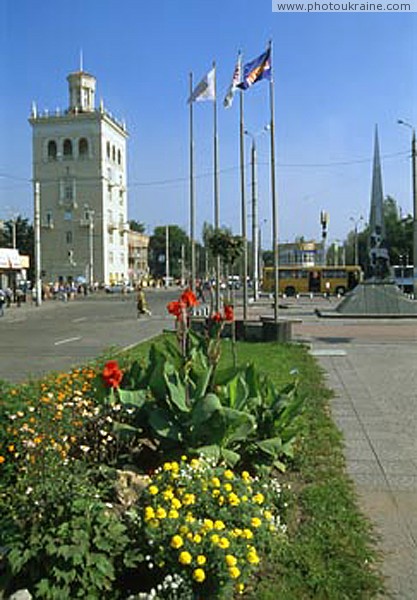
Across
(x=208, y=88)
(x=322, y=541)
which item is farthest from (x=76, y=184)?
(x=322, y=541)

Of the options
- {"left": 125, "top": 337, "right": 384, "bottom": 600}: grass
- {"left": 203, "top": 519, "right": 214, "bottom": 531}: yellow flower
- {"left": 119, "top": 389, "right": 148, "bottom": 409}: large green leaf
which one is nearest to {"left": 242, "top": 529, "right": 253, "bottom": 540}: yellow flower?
{"left": 203, "top": 519, "right": 214, "bottom": 531}: yellow flower

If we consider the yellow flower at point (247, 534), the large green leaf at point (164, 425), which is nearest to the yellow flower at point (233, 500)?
the yellow flower at point (247, 534)

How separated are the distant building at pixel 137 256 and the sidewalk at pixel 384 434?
4065 inches

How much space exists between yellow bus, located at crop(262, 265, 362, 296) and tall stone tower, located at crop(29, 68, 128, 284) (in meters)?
37.9

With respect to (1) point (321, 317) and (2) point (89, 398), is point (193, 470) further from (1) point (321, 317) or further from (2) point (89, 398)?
(1) point (321, 317)

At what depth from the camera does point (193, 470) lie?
4102mm

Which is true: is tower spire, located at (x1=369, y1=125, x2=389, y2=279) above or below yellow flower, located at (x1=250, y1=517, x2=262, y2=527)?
above

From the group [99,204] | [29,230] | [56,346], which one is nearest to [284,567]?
[56,346]

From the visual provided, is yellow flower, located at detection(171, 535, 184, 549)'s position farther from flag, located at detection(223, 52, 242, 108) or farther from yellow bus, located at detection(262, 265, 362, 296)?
yellow bus, located at detection(262, 265, 362, 296)

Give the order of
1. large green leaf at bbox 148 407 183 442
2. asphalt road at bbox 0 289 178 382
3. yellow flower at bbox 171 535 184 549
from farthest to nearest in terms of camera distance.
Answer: asphalt road at bbox 0 289 178 382, large green leaf at bbox 148 407 183 442, yellow flower at bbox 171 535 184 549

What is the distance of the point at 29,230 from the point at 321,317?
8569 centimetres

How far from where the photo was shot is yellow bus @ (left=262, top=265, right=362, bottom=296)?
63.0m

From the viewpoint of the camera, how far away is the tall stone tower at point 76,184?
95125 mm

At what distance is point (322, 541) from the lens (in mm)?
4164
